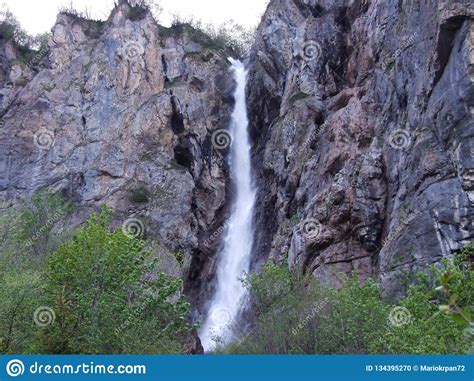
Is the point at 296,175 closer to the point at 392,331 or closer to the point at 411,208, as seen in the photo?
the point at 411,208

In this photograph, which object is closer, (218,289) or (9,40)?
(218,289)

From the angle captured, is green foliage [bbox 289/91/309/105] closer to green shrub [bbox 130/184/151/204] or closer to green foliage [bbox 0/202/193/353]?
green shrub [bbox 130/184/151/204]

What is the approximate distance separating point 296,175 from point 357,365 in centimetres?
3075

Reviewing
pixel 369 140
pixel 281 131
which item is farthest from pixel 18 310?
pixel 281 131

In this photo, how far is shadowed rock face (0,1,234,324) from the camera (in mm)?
49125

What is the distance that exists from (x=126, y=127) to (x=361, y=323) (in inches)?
1620

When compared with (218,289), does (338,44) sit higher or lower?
higher

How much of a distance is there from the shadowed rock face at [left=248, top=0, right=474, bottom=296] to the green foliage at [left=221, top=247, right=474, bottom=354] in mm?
3557

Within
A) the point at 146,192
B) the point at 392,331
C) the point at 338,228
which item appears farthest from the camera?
the point at 146,192

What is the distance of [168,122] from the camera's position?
54438 millimetres

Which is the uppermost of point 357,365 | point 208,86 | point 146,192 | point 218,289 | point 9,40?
point 9,40

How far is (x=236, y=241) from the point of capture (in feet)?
149

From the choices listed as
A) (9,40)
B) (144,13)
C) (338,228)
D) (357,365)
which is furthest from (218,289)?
(9,40)

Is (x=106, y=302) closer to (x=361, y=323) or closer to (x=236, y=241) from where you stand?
(x=361, y=323)
